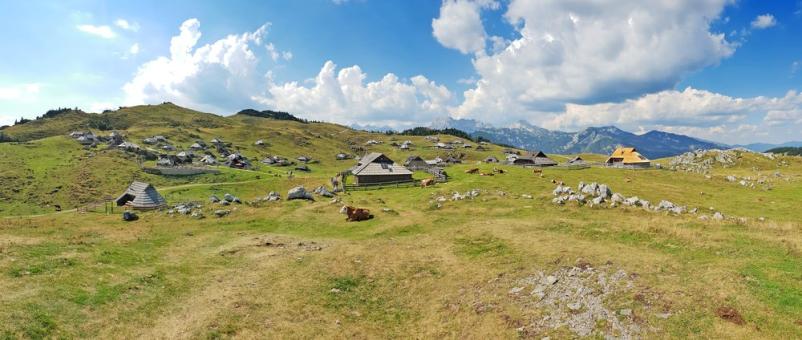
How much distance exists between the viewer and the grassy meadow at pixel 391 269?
61.4 feet

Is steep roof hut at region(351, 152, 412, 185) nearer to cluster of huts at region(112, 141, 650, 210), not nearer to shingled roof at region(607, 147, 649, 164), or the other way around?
cluster of huts at region(112, 141, 650, 210)

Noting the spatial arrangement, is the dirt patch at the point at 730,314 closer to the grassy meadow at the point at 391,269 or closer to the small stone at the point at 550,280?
the grassy meadow at the point at 391,269

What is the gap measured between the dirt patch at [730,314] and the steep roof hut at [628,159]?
105529mm

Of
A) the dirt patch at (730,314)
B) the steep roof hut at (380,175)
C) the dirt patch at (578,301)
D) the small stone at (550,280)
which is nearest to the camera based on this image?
the dirt patch at (730,314)

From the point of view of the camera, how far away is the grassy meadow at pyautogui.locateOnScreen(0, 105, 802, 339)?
736 inches

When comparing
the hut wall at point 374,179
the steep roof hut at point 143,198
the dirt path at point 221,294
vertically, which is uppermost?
the hut wall at point 374,179

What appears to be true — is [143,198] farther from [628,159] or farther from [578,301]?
[628,159]

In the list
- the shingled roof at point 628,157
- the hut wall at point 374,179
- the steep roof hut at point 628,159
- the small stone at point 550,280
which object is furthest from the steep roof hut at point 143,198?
the shingled roof at point 628,157

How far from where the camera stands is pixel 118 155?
111 meters

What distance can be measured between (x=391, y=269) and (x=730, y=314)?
20029 mm

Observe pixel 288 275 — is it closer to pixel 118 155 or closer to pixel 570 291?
pixel 570 291

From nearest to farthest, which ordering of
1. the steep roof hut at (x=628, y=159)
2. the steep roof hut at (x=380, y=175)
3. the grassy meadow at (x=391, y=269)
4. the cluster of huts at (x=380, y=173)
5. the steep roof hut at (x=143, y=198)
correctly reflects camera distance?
the grassy meadow at (x=391, y=269) → the steep roof hut at (x=143, y=198) → the cluster of huts at (x=380, y=173) → the steep roof hut at (x=380, y=175) → the steep roof hut at (x=628, y=159)

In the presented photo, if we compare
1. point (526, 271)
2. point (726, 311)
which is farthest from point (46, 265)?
point (726, 311)

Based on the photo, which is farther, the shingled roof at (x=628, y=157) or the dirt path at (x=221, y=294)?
the shingled roof at (x=628, y=157)
